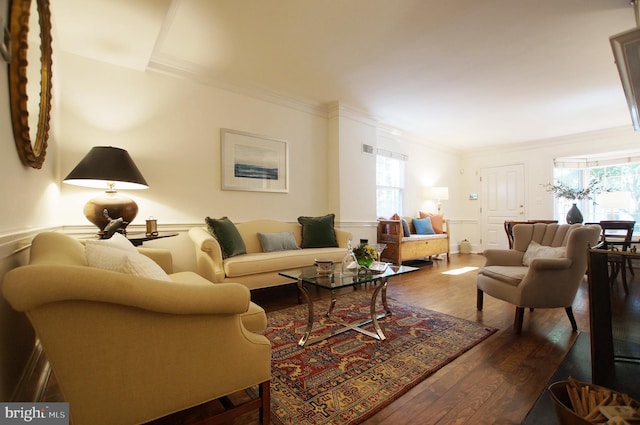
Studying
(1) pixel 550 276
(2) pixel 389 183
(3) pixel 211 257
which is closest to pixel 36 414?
(3) pixel 211 257

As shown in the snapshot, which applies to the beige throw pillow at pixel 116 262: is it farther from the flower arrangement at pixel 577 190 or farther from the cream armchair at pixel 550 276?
the flower arrangement at pixel 577 190

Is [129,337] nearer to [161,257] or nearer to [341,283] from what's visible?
[341,283]

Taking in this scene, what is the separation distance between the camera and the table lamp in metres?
2.30

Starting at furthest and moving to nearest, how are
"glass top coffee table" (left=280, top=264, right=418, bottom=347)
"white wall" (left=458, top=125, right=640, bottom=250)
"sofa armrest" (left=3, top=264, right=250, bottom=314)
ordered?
1. "white wall" (left=458, top=125, right=640, bottom=250)
2. "glass top coffee table" (left=280, top=264, right=418, bottom=347)
3. "sofa armrest" (left=3, top=264, right=250, bottom=314)

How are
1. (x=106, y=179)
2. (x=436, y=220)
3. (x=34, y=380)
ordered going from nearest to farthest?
1. (x=34, y=380)
2. (x=106, y=179)
3. (x=436, y=220)

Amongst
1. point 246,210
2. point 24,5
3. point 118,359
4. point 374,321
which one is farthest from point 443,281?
point 24,5

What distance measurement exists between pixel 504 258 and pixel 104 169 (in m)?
3.63

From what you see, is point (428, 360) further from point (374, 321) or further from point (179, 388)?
point (179, 388)

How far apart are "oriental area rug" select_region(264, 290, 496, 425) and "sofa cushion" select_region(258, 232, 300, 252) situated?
36.1 inches

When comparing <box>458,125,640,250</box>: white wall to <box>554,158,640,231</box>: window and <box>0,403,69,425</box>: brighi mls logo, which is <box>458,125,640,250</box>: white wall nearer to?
<box>554,158,640,231</box>: window

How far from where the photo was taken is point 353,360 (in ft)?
6.05

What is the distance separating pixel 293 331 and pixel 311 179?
8.62 feet

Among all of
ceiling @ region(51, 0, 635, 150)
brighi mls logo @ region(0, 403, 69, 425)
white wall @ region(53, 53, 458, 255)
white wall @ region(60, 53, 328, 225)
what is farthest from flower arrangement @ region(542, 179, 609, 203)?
brighi mls logo @ region(0, 403, 69, 425)

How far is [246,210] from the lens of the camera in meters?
3.79
